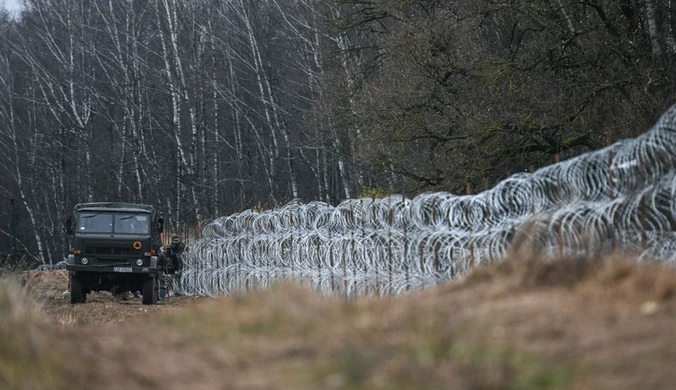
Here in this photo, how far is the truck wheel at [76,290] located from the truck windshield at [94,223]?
1180mm

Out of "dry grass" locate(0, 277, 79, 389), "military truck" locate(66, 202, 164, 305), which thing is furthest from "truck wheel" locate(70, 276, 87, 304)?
"dry grass" locate(0, 277, 79, 389)

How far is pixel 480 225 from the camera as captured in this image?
13570 mm

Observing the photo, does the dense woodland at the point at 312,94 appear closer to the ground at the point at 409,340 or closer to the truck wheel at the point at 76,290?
the truck wheel at the point at 76,290

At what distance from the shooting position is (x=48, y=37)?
54375 mm

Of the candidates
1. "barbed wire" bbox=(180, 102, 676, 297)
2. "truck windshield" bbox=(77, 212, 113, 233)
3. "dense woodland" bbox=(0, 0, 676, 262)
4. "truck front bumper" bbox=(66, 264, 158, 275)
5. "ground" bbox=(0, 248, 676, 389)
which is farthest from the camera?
"truck windshield" bbox=(77, 212, 113, 233)

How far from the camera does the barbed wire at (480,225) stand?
10688mm

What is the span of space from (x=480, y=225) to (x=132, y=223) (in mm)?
15770

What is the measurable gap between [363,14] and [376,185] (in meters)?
10.4

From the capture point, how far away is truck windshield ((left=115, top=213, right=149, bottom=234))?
90.8 ft

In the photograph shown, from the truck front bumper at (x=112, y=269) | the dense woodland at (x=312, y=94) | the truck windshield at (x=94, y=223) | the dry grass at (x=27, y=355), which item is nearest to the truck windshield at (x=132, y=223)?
the truck windshield at (x=94, y=223)

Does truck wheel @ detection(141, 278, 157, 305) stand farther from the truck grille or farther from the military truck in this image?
the truck grille

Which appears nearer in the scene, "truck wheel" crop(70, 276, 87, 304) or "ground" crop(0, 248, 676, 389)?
"ground" crop(0, 248, 676, 389)

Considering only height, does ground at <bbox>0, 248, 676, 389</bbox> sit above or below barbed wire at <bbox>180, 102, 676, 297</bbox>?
below

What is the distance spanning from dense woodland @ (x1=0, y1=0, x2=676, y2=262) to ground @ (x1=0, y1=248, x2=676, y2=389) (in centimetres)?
1191
